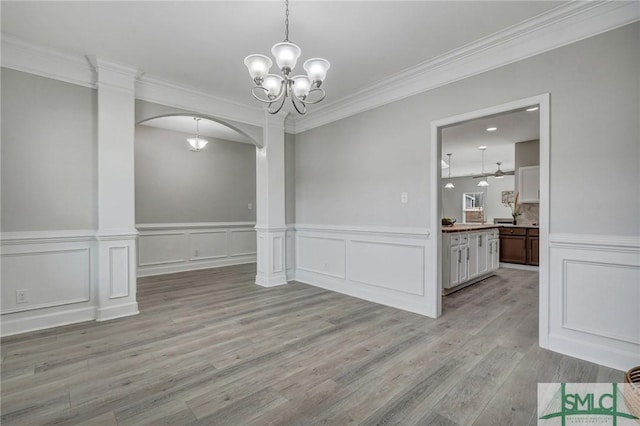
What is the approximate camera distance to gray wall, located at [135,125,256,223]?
19.1ft

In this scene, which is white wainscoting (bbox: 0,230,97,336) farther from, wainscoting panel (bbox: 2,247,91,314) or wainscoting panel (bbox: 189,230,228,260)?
wainscoting panel (bbox: 189,230,228,260)

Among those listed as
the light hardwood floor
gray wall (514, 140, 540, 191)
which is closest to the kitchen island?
the light hardwood floor

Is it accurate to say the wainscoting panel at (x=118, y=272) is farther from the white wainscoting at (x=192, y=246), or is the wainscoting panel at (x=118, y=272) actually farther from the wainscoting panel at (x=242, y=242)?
the wainscoting panel at (x=242, y=242)

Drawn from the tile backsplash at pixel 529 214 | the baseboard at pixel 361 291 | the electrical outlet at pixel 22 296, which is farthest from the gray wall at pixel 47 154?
the tile backsplash at pixel 529 214

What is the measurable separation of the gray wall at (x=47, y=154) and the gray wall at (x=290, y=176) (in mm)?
2714

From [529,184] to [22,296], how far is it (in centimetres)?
830

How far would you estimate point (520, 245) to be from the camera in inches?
254

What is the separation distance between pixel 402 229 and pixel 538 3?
7.93ft

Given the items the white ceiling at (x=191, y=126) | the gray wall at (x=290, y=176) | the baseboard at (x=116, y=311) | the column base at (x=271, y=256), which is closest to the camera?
the baseboard at (x=116, y=311)

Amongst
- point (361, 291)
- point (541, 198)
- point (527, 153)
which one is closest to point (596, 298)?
point (541, 198)

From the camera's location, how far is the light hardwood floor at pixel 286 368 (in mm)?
1814

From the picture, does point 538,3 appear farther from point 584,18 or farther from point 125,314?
point 125,314

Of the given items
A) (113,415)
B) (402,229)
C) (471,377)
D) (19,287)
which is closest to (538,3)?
(402,229)

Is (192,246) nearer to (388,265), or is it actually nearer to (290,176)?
(290,176)
